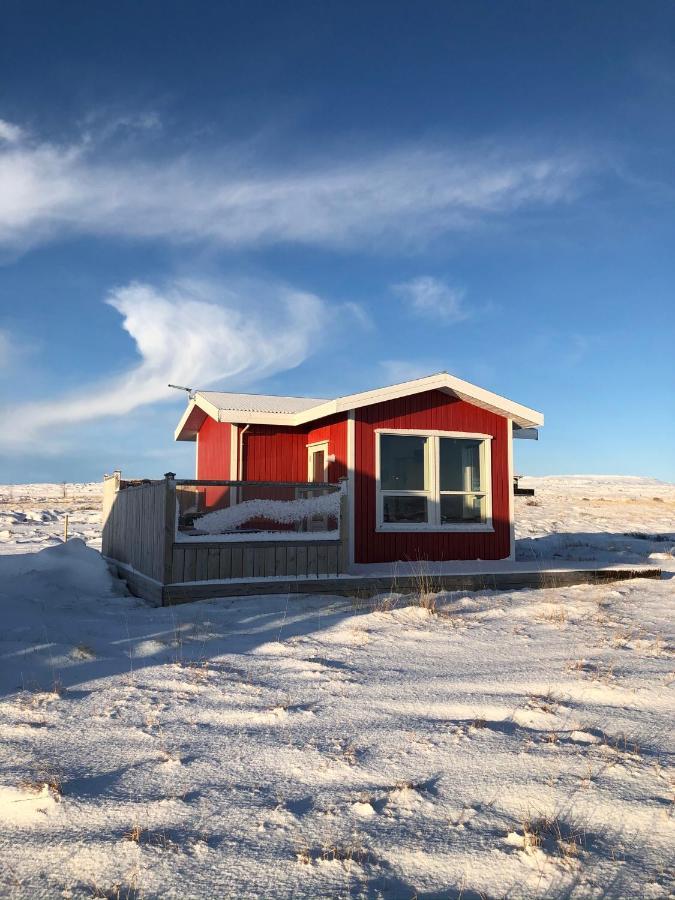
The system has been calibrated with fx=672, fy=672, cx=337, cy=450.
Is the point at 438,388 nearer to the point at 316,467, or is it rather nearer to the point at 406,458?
the point at 406,458

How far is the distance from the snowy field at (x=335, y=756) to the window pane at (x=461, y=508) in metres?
4.41

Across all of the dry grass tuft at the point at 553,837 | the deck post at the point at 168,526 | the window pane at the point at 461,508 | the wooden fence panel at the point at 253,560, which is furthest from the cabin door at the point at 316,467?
the dry grass tuft at the point at 553,837

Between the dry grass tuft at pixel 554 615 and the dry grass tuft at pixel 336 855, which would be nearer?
the dry grass tuft at pixel 336 855

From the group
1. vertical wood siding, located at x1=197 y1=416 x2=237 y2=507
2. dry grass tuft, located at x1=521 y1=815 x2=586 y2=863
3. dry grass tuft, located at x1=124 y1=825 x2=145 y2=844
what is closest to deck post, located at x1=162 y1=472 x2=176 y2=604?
vertical wood siding, located at x1=197 y1=416 x2=237 y2=507

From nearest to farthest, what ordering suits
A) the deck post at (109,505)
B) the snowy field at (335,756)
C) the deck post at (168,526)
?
the snowy field at (335,756) → the deck post at (168,526) → the deck post at (109,505)

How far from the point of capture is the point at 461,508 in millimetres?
12320

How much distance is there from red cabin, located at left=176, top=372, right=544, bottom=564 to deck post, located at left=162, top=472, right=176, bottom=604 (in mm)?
3232

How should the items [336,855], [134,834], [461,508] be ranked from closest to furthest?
[336,855] → [134,834] → [461,508]

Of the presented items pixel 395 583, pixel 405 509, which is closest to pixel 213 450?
pixel 405 509

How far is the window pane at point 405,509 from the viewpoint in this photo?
11.8 meters

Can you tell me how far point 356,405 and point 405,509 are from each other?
6.90 ft

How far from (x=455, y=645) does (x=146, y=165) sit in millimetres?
10920

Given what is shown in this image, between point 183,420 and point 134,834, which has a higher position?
point 183,420

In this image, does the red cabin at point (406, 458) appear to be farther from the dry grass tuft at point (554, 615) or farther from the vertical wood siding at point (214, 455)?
the dry grass tuft at point (554, 615)
